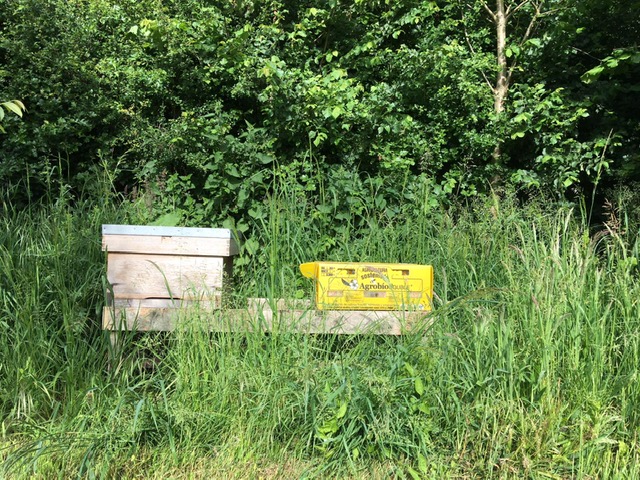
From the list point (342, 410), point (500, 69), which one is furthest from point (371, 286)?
point (500, 69)

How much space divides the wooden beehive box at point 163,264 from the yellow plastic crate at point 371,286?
0.63 m

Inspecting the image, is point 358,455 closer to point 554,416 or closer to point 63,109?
point 554,416

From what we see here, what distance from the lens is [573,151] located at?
203 inches

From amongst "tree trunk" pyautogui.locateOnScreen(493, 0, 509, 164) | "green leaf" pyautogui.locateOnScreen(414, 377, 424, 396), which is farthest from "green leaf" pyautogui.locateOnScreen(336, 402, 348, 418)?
"tree trunk" pyautogui.locateOnScreen(493, 0, 509, 164)

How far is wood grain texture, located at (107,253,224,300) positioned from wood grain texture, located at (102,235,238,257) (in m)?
0.04

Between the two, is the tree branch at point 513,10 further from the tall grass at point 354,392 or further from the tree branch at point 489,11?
the tall grass at point 354,392

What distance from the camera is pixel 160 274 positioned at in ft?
10.8

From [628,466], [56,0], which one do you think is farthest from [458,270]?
[56,0]

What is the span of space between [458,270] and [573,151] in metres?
2.38

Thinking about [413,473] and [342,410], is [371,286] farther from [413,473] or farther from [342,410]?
[413,473]

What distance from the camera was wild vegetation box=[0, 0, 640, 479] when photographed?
2.62m

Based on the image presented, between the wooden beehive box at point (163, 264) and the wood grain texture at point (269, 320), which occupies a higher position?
the wooden beehive box at point (163, 264)

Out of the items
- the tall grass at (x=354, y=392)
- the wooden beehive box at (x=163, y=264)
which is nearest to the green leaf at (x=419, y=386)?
the tall grass at (x=354, y=392)

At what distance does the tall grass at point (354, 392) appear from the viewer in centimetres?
255
